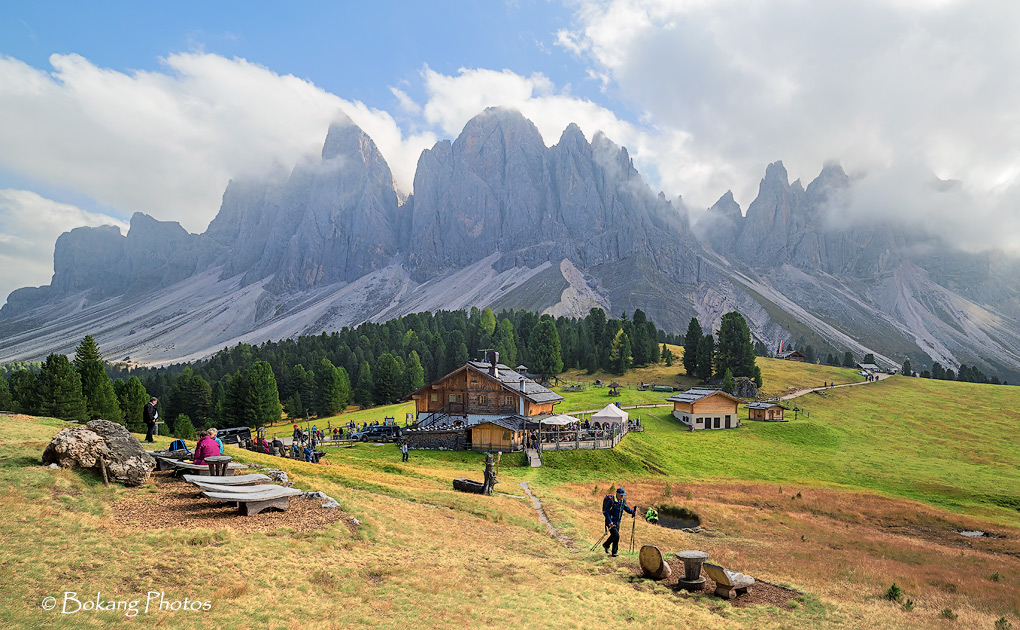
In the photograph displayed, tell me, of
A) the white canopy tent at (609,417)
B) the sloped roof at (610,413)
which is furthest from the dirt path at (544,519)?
the sloped roof at (610,413)

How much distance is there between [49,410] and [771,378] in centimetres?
11488

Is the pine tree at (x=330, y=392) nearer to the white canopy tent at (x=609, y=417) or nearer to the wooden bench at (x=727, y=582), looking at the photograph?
the white canopy tent at (x=609, y=417)

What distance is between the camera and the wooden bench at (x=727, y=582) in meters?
16.8

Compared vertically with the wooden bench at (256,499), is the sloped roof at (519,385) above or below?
above

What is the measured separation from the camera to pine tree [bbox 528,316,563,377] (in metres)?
111

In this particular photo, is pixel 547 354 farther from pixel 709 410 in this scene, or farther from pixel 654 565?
pixel 654 565

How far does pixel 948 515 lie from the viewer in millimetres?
39344

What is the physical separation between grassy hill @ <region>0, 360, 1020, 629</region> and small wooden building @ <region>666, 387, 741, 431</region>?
21817mm

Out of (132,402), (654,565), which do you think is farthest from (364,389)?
(654,565)

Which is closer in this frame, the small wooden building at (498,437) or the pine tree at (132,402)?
the small wooden building at (498,437)

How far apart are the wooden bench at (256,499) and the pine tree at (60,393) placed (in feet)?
158

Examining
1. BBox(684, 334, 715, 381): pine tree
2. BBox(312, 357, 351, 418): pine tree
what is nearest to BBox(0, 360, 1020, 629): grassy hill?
BBox(312, 357, 351, 418): pine tree

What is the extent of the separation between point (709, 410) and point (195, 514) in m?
66.7

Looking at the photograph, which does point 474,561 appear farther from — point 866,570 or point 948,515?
point 948,515
